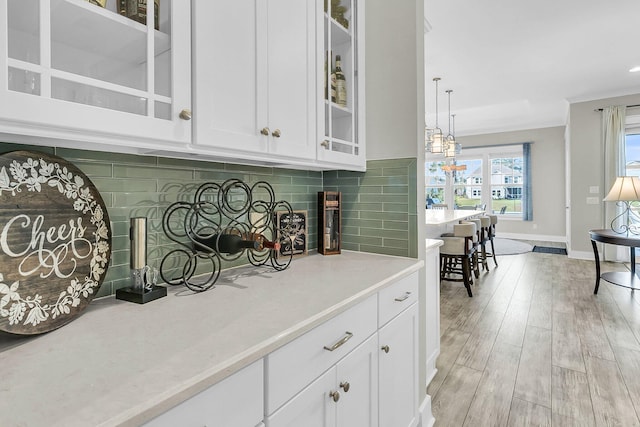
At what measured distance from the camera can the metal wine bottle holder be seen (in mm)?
1242

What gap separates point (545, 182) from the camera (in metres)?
8.23

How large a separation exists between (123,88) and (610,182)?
7.27m

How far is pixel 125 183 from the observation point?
1.13m

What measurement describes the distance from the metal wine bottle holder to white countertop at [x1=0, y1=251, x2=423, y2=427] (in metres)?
0.10

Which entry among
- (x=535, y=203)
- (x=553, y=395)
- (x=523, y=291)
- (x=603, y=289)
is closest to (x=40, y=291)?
(x=553, y=395)

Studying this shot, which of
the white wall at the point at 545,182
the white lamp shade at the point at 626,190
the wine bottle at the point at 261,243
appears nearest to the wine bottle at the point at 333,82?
the wine bottle at the point at 261,243

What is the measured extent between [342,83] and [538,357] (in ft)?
7.81

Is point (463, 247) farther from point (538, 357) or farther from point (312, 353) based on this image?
point (312, 353)

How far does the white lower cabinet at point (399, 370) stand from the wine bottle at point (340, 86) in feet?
3.42

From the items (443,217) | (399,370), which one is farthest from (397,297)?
(443,217)

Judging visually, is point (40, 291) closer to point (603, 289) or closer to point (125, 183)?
point (125, 183)

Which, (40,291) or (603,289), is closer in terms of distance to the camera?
(40,291)

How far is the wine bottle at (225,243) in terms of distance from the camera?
4.12ft

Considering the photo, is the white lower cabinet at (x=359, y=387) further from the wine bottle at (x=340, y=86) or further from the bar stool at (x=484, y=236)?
the bar stool at (x=484, y=236)
